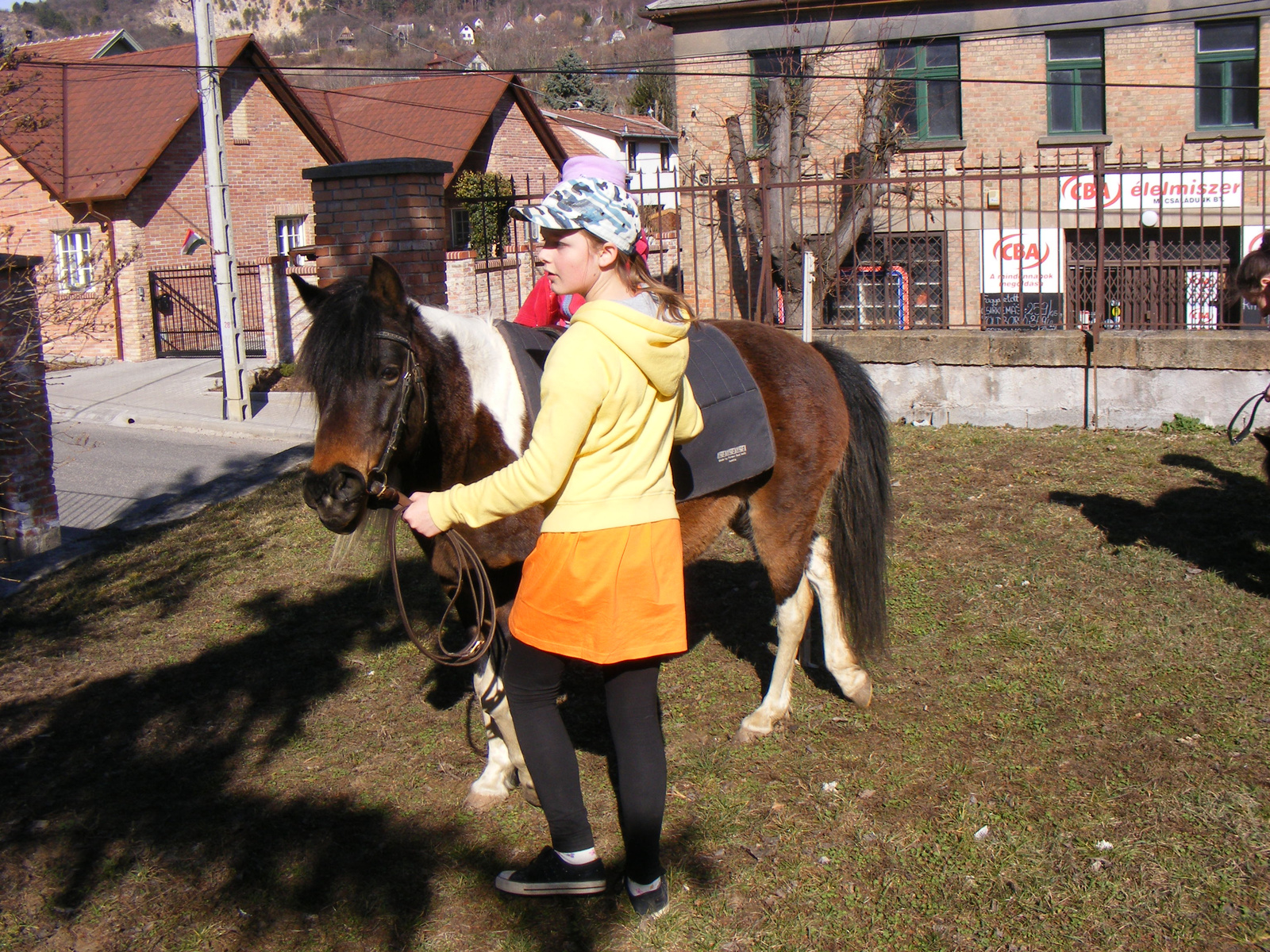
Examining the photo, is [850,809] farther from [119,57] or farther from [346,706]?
[119,57]

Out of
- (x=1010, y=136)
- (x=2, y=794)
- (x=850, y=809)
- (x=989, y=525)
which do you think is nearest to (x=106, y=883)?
(x=2, y=794)

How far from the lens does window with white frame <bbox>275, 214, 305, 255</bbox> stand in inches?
1016

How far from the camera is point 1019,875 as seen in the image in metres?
3.02

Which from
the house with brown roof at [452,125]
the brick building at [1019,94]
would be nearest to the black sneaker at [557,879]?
the brick building at [1019,94]

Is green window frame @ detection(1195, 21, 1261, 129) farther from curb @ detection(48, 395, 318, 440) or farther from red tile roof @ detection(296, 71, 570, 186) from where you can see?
red tile roof @ detection(296, 71, 570, 186)

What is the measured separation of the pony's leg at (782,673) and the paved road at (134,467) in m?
5.70

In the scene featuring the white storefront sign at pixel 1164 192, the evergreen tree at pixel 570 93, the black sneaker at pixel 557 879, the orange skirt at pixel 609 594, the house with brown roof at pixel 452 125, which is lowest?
the black sneaker at pixel 557 879

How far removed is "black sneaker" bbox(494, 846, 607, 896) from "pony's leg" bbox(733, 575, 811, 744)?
3.99 feet

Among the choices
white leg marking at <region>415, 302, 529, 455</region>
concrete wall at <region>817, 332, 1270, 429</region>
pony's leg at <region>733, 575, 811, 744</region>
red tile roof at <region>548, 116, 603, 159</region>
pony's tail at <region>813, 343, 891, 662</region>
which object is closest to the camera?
white leg marking at <region>415, 302, 529, 455</region>

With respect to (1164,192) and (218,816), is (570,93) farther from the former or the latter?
(218,816)

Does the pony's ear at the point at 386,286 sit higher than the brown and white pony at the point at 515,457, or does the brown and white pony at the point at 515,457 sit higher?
the pony's ear at the point at 386,286

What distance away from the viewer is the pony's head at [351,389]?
2.74m

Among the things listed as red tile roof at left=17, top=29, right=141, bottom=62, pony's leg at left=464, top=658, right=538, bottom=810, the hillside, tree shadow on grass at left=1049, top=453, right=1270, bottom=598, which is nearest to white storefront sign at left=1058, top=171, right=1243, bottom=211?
tree shadow on grass at left=1049, top=453, right=1270, bottom=598

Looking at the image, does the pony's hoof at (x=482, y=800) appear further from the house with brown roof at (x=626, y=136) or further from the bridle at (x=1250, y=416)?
the house with brown roof at (x=626, y=136)
